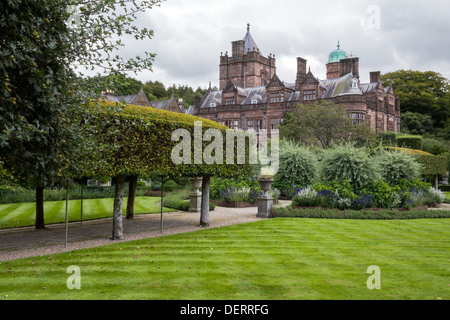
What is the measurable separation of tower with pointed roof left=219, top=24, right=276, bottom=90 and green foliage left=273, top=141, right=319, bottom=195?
132 ft

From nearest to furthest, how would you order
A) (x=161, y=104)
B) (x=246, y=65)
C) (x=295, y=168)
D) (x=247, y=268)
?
(x=247, y=268) → (x=295, y=168) → (x=161, y=104) → (x=246, y=65)

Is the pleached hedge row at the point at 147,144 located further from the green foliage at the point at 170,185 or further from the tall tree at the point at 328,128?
the tall tree at the point at 328,128

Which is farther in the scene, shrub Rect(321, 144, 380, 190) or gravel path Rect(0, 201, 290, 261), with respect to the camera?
shrub Rect(321, 144, 380, 190)

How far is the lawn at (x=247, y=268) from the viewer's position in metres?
5.95

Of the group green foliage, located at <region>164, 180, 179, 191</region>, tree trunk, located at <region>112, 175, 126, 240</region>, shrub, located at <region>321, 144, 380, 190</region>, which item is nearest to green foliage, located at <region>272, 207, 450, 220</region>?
shrub, located at <region>321, 144, 380, 190</region>

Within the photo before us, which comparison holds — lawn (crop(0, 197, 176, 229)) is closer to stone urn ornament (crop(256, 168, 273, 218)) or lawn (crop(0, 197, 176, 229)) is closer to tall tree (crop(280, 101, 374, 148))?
stone urn ornament (crop(256, 168, 273, 218))

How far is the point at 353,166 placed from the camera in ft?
56.3

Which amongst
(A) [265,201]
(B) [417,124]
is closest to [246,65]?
(B) [417,124]

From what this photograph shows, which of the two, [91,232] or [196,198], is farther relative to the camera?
[196,198]

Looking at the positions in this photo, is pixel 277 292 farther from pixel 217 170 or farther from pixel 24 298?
pixel 217 170

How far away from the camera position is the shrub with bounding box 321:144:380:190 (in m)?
17.2

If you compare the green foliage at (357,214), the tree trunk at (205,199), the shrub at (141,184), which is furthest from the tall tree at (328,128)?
the tree trunk at (205,199)

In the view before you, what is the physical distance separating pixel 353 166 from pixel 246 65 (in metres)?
48.9

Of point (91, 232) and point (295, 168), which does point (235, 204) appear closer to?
point (295, 168)
